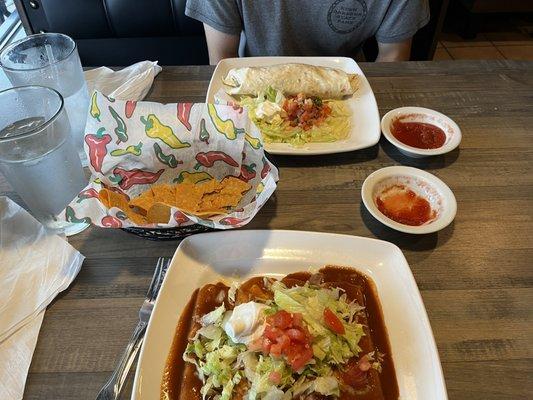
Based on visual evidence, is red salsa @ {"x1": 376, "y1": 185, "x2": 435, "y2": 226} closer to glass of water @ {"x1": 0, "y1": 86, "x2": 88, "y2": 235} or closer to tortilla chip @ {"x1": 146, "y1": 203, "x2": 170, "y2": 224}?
tortilla chip @ {"x1": 146, "y1": 203, "x2": 170, "y2": 224}

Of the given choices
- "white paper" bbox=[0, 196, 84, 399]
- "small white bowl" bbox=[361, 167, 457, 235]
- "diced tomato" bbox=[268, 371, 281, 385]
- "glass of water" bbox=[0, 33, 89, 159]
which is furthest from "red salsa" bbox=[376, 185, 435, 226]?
"glass of water" bbox=[0, 33, 89, 159]

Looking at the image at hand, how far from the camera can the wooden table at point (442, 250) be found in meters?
1.11

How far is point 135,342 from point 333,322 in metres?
0.54

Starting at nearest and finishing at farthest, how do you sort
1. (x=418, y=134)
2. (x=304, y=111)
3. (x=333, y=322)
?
(x=333, y=322) < (x=418, y=134) < (x=304, y=111)

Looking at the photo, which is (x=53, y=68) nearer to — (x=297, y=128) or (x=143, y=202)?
(x=143, y=202)

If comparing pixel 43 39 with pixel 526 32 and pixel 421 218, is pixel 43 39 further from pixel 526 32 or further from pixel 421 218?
pixel 526 32

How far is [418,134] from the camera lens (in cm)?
174

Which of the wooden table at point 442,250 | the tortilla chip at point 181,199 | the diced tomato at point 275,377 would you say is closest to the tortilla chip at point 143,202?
the tortilla chip at point 181,199

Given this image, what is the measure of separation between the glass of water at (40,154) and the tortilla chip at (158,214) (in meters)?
0.26

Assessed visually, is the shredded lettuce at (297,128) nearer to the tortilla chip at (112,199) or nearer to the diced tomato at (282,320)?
the tortilla chip at (112,199)

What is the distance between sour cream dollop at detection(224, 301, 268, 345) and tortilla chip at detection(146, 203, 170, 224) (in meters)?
0.40

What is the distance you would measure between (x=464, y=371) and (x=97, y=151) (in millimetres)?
1264

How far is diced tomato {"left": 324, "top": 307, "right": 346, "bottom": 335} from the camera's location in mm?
1106

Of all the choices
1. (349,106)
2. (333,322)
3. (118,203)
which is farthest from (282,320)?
(349,106)
